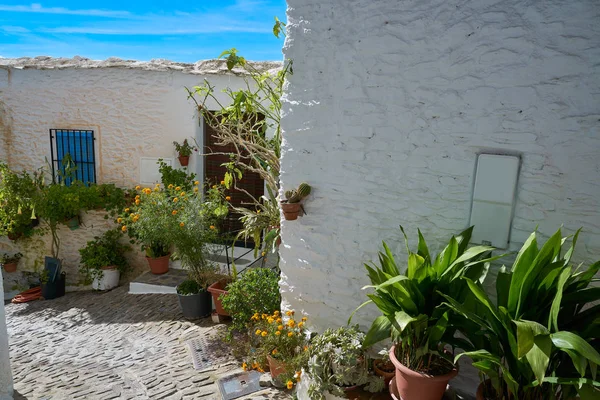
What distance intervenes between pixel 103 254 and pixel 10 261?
105 inches

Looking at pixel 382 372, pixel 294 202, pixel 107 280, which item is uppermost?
pixel 294 202

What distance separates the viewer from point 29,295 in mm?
7613

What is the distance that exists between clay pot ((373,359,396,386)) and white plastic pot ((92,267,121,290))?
5424 millimetres

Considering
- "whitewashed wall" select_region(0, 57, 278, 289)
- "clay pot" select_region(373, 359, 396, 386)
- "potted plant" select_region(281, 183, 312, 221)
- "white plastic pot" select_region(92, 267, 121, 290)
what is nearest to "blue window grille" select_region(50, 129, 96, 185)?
"whitewashed wall" select_region(0, 57, 278, 289)

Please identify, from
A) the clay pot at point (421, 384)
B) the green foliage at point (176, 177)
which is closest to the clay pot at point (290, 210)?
the clay pot at point (421, 384)

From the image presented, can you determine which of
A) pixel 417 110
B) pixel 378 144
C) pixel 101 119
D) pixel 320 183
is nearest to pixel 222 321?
pixel 320 183

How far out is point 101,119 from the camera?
7.38 metres

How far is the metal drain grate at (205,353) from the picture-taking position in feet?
14.0

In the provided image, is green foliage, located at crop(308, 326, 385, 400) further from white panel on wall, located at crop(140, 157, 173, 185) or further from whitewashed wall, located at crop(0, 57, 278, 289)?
white panel on wall, located at crop(140, 157, 173, 185)

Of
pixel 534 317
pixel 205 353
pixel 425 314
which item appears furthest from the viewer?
pixel 205 353

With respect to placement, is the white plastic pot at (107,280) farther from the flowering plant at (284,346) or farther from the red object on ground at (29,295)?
the flowering plant at (284,346)

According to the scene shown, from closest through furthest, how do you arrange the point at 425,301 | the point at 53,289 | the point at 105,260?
the point at 425,301 < the point at 105,260 < the point at 53,289

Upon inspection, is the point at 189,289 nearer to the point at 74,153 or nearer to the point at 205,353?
the point at 205,353

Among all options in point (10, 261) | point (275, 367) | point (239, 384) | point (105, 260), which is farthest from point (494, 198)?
point (10, 261)
